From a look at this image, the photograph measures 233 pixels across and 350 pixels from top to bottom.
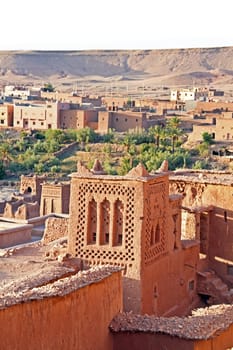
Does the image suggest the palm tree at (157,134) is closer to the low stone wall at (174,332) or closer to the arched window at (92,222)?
the arched window at (92,222)

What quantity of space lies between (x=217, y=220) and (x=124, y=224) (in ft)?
9.86

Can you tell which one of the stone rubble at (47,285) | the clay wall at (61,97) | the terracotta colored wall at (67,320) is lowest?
the terracotta colored wall at (67,320)

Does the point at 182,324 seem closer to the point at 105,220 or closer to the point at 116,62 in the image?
the point at 105,220

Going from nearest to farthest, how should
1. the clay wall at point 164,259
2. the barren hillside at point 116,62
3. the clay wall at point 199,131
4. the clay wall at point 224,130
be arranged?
the clay wall at point 164,259 → the clay wall at point 224,130 → the clay wall at point 199,131 → the barren hillside at point 116,62

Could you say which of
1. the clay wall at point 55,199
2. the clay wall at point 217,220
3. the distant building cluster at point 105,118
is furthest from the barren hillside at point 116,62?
the clay wall at point 217,220

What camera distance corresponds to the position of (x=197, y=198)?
15.6 metres

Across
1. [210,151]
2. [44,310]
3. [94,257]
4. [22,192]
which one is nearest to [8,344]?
[44,310]

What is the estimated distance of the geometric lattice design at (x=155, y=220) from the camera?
12.8 m

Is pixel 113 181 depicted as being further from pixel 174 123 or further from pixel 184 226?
pixel 174 123

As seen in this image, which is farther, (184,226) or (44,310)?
(184,226)

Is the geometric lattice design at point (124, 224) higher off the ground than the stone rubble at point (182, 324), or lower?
higher

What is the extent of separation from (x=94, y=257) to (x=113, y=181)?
115cm

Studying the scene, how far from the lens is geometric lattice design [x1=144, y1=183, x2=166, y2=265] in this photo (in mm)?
12836
